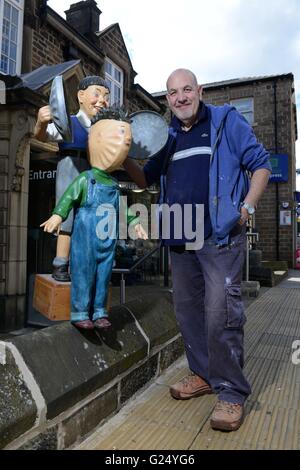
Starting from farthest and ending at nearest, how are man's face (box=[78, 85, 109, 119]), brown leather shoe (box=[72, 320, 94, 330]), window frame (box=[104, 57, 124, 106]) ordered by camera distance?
window frame (box=[104, 57, 124, 106])
man's face (box=[78, 85, 109, 119])
brown leather shoe (box=[72, 320, 94, 330])

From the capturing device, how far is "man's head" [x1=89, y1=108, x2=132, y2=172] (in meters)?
2.03

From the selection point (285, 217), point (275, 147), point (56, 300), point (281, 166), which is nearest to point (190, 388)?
point (56, 300)

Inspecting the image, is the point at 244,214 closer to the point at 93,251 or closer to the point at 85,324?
the point at 93,251

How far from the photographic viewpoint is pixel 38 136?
209 cm

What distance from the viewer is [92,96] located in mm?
2242

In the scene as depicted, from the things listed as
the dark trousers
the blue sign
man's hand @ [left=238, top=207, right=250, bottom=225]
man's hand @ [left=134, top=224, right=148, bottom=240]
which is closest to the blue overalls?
man's hand @ [left=134, top=224, right=148, bottom=240]

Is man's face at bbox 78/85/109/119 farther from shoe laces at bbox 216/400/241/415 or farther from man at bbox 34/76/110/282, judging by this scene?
shoe laces at bbox 216/400/241/415

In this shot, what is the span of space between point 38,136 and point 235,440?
1826 millimetres

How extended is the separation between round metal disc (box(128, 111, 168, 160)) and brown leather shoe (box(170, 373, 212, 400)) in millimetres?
1381

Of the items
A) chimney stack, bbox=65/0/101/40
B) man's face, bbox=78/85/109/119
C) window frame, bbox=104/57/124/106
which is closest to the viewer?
man's face, bbox=78/85/109/119

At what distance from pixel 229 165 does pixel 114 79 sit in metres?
8.75

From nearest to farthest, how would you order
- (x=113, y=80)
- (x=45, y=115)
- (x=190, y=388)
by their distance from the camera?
(x=45, y=115), (x=190, y=388), (x=113, y=80)
